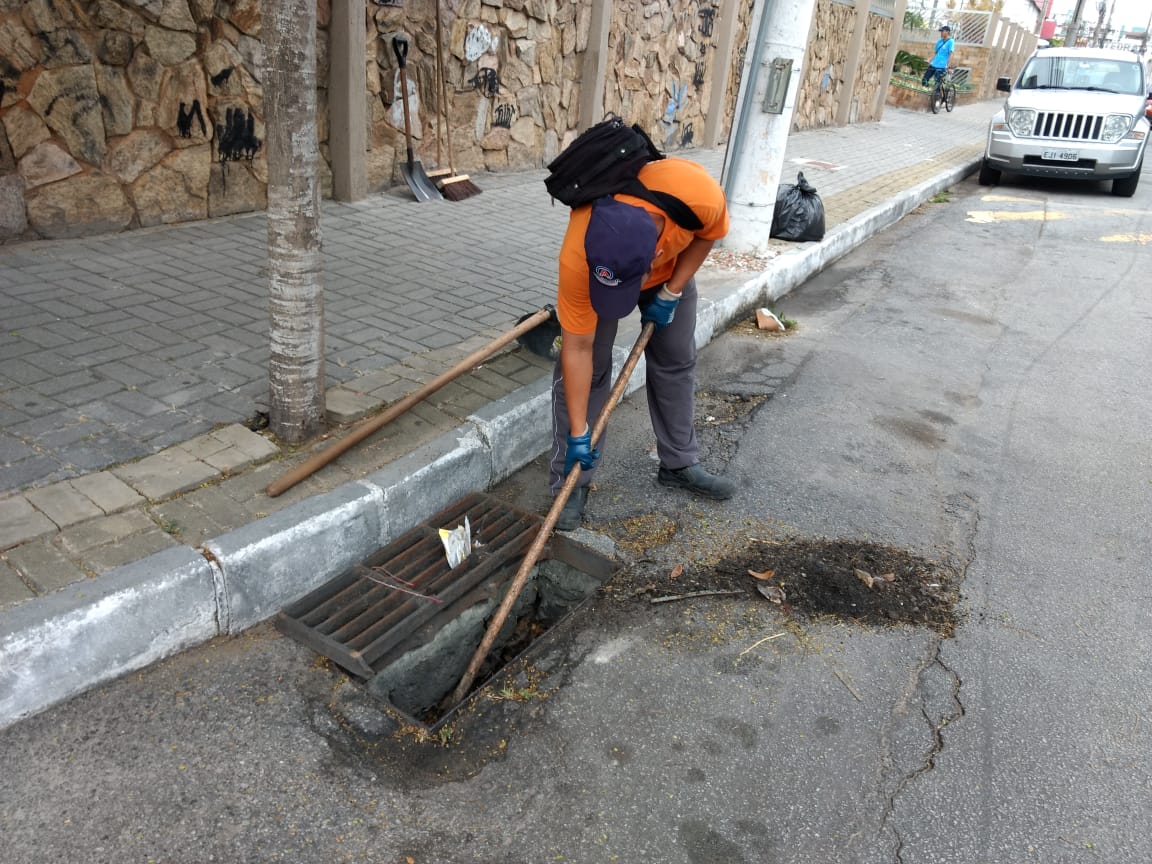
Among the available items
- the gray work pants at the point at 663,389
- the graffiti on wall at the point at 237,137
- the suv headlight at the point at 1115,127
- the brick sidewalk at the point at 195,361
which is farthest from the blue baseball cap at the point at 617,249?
the suv headlight at the point at 1115,127

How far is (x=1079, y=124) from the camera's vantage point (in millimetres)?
11398

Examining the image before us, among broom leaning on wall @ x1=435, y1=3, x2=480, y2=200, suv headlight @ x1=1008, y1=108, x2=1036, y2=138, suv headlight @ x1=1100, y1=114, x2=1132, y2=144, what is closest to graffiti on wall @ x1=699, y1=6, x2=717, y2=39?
suv headlight @ x1=1008, y1=108, x2=1036, y2=138

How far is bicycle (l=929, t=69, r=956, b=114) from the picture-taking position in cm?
2225

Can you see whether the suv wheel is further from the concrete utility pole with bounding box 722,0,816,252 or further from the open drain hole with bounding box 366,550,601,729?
the open drain hole with bounding box 366,550,601,729

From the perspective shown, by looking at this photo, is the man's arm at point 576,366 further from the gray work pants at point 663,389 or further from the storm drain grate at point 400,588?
the storm drain grate at point 400,588

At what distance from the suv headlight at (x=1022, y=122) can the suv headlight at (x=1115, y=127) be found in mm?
840

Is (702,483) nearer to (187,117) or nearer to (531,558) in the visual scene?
(531,558)

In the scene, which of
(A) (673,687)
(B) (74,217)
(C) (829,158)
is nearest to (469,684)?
(A) (673,687)

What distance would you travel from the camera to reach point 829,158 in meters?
12.9

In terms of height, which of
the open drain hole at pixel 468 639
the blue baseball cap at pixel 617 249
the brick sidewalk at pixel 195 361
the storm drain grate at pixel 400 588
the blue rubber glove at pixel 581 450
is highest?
the blue baseball cap at pixel 617 249

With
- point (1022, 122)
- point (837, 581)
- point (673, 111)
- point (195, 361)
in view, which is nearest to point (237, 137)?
point (195, 361)

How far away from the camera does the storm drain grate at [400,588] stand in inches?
109

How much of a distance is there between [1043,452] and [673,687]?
279 centimetres

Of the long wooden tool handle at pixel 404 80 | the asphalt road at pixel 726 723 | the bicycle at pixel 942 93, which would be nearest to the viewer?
the asphalt road at pixel 726 723
